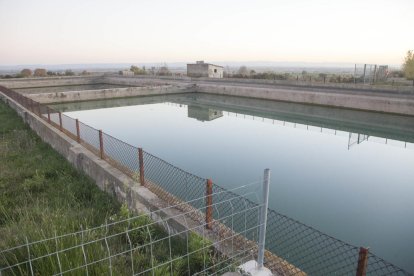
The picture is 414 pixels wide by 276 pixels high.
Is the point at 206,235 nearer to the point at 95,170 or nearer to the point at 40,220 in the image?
the point at 40,220

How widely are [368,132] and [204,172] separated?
11.3 metres

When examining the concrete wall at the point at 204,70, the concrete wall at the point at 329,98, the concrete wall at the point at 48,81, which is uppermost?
the concrete wall at the point at 204,70

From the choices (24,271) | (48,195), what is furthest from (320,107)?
(24,271)

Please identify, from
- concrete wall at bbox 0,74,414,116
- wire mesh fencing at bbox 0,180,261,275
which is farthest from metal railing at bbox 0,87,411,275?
concrete wall at bbox 0,74,414,116

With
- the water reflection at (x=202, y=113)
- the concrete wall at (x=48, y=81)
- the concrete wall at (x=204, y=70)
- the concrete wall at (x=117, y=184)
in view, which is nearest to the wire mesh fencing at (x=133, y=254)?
the concrete wall at (x=117, y=184)

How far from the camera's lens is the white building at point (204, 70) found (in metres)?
45.1

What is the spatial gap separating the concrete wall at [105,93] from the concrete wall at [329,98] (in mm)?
3894

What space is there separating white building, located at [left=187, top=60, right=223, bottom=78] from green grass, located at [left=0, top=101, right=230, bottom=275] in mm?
36694

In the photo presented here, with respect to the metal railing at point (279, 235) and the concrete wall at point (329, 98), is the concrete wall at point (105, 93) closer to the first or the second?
the concrete wall at point (329, 98)

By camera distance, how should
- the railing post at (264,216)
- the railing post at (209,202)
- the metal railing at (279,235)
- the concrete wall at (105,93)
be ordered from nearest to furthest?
1. the railing post at (264,216)
2. the metal railing at (279,235)
3. the railing post at (209,202)
4. the concrete wall at (105,93)

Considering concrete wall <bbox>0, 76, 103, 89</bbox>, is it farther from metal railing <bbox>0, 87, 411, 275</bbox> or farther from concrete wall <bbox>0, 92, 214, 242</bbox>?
metal railing <bbox>0, 87, 411, 275</bbox>

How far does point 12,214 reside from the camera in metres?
5.61

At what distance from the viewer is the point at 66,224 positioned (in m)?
4.70

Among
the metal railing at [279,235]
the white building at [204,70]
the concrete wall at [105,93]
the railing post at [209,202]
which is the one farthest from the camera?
the white building at [204,70]
